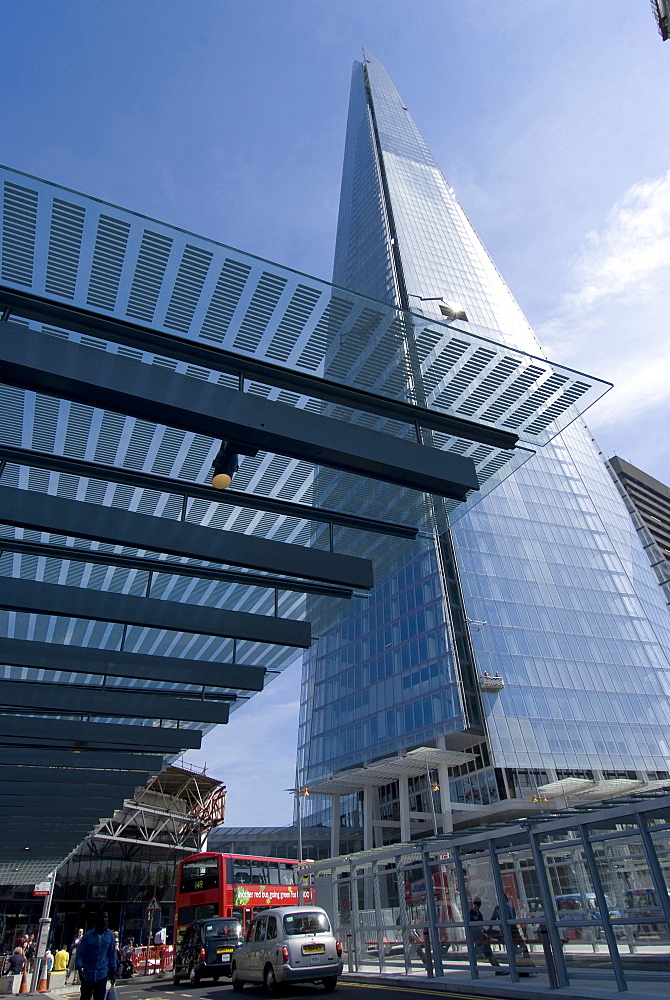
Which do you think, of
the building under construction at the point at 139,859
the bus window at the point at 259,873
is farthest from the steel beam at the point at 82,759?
the building under construction at the point at 139,859

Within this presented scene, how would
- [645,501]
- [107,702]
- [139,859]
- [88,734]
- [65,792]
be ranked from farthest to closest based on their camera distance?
[645,501] → [139,859] → [65,792] → [88,734] → [107,702]

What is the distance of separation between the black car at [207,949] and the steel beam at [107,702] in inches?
377

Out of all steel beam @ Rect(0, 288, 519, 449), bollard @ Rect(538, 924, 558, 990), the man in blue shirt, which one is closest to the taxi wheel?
the man in blue shirt

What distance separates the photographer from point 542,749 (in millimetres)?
49500

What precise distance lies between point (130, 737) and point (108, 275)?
42.9 ft

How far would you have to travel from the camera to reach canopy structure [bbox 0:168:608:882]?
6387 mm

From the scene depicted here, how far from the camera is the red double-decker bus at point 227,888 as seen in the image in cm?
2317

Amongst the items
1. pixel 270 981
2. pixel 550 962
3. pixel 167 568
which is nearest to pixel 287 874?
pixel 270 981

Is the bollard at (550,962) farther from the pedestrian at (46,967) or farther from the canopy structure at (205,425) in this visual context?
the pedestrian at (46,967)

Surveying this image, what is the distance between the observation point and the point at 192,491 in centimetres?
915

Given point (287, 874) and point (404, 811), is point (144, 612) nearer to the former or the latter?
point (287, 874)

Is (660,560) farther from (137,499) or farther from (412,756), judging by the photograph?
(137,499)

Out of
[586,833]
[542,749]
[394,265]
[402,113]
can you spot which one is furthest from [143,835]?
[402,113]

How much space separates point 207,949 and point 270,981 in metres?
7.49
